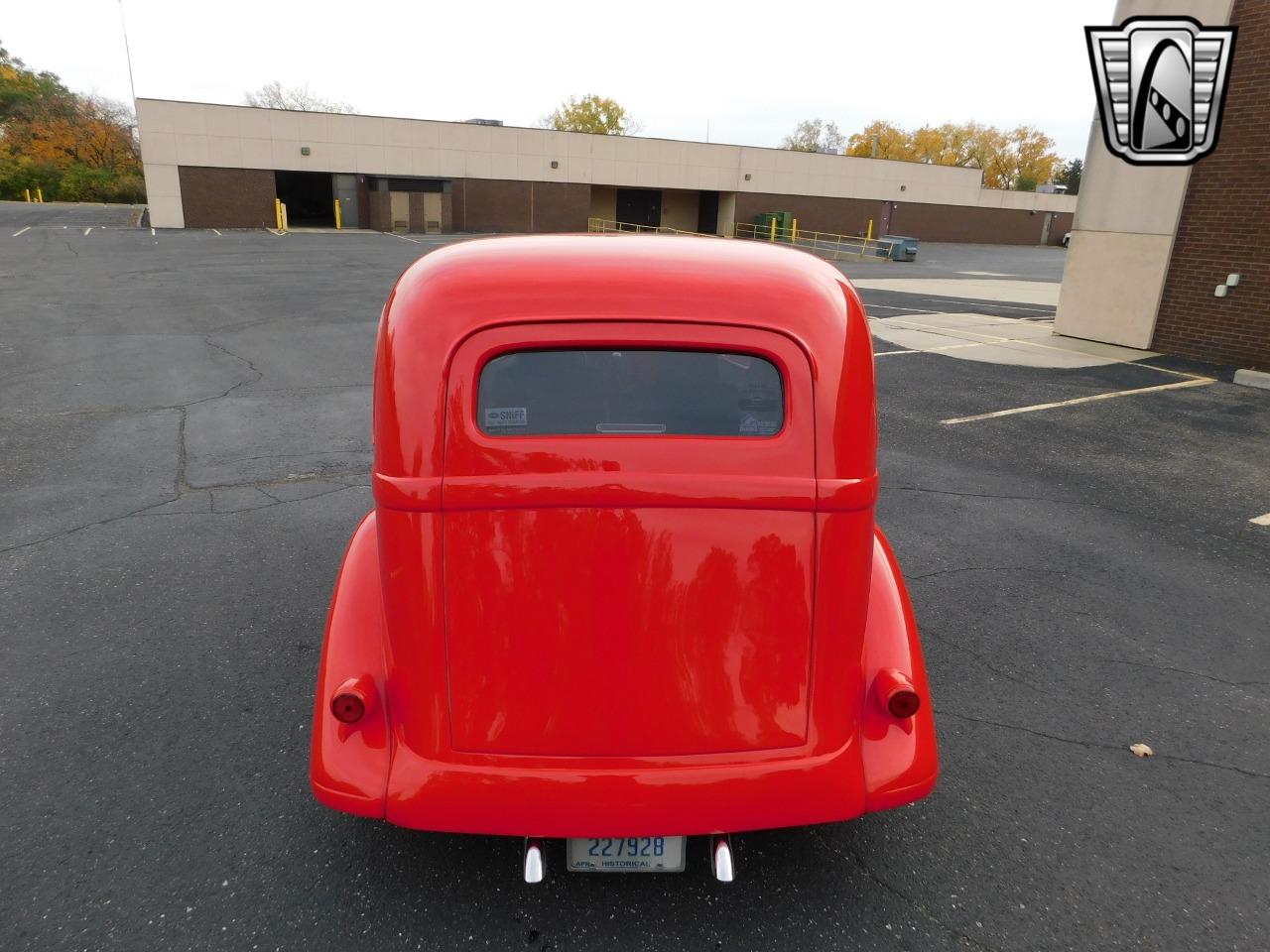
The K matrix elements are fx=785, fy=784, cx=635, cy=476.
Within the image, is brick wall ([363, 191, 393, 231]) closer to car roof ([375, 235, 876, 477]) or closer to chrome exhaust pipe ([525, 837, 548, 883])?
car roof ([375, 235, 876, 477])

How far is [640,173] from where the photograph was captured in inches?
1618

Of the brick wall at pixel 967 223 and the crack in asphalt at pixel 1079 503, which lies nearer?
the crack in asphalt at pixel 1079 503

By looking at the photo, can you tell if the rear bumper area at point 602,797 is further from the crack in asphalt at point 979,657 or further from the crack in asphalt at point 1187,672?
the crack in asphalt at point 1187,672

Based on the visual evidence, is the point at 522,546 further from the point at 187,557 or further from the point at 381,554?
the point at 187,557

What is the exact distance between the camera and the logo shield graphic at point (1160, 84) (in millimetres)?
11547

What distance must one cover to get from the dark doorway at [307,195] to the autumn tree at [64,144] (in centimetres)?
1999

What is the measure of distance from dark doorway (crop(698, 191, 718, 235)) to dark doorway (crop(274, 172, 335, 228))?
20667mm

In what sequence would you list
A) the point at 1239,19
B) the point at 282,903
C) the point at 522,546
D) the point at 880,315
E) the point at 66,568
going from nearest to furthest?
the point at 522,546, the point at 282,903, the point at 66,568, the point at 1239,19, the point at 880,315

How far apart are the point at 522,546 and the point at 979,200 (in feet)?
185

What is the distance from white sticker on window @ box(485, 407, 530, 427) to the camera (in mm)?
2326

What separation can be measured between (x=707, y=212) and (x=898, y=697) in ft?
153

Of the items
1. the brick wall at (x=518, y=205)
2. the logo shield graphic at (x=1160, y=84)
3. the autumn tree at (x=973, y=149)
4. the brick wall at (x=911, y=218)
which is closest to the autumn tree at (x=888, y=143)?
the autumn tree at (x=973, y=149)

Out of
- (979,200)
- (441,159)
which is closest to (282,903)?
(441,159)

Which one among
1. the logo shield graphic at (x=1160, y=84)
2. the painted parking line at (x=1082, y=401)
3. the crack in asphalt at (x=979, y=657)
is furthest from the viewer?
the logo shield graphic at (x=1160, y=84)
